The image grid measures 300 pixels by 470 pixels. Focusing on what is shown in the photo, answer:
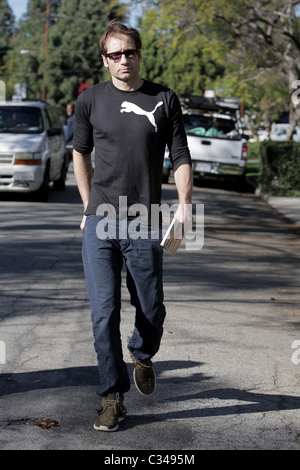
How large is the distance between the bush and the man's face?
52.6ft

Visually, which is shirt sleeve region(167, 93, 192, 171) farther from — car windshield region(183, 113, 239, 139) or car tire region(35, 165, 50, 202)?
car windshield region(183, 113, 239, 139)

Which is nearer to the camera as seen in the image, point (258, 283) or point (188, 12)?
point (258, 283)

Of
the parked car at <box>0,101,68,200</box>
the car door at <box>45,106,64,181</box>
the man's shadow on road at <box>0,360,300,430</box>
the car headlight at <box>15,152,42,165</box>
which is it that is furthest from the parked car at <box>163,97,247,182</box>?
the man's shadow on road at <box>0,360,300,430</box>

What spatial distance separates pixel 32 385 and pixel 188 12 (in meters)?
19.5

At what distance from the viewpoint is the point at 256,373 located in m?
5.55

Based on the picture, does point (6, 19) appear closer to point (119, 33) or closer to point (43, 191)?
point (43, 191)

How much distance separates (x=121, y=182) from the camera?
442 centimetres

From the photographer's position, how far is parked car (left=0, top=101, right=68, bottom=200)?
15.7m

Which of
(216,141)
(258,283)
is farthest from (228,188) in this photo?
(258,283)

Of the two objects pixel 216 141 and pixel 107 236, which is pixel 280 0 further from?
pixel 107 236

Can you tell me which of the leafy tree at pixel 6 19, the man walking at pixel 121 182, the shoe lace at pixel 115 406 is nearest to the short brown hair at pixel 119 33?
the man walking at pixel 121 182

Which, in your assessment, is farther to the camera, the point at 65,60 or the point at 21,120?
the point at 65,60

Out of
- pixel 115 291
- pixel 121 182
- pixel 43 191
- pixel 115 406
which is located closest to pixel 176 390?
pixel 115 406

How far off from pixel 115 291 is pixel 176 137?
907 mm
